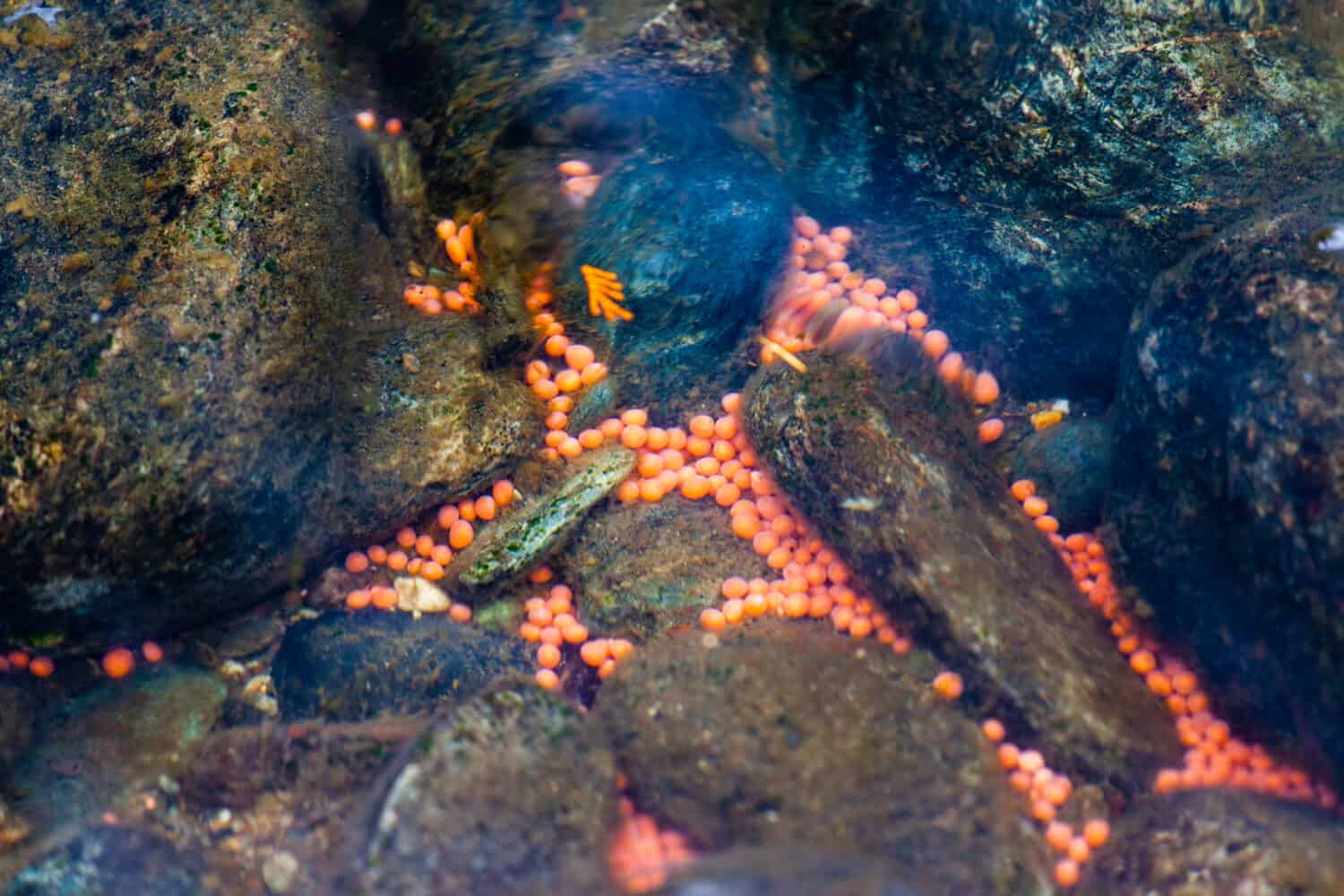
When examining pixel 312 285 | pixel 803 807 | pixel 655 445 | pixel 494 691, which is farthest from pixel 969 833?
pixel 312 285

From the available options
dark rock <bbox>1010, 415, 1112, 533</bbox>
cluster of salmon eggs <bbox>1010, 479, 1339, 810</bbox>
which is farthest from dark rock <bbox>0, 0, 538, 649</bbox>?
cluster of salmon eggs <bbox>1010, 479, 1339, 810</bbox>

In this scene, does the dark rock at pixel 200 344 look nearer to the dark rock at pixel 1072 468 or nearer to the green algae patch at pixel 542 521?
the green algae patch at pixel 542 521

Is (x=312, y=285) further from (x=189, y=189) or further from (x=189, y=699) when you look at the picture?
(x=189, y=699)

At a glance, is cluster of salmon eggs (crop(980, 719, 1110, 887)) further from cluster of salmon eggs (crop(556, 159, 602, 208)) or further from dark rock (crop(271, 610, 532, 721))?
cluster of salmon eggs (crop(556, 159, 602, 208))

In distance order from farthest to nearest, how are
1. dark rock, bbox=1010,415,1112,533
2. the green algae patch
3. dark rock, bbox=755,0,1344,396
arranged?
dark rock, bbox=1010,415,1112,533
the green algae patch
dark rock, bbox=755,0,1344,396

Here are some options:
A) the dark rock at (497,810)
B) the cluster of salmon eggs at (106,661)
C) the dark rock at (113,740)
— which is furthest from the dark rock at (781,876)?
the cluster of salmon eggs at (106,661)
